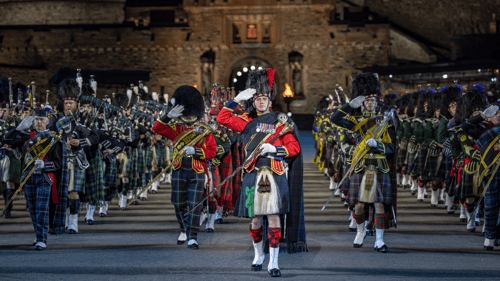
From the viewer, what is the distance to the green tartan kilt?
1112cm

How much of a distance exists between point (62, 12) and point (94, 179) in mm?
39783

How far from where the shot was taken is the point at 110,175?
35.3ft

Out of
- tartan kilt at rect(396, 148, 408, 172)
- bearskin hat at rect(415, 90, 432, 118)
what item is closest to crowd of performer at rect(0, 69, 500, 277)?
bearskin hat at rect(415, 90, 432, 118)

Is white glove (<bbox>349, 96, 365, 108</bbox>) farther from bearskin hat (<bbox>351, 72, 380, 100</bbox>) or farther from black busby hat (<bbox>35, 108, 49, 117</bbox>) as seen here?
black busby hat (<bbox>35, 108, 49, 117</bbox>)

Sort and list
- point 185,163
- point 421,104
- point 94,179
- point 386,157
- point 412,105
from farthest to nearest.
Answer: point 412,105, point 421,104, point 94,179, point 185,163, point 386,157

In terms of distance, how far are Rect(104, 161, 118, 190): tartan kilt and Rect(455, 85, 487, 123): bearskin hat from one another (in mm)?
5592

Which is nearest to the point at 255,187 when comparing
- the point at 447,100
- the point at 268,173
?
the point at 268,173

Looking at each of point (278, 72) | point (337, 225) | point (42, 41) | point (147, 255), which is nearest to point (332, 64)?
point (278, 72)

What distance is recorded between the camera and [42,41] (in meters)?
37.5

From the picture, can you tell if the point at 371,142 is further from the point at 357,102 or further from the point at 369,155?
the point at 357,102

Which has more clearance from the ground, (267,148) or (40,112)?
(40,112)

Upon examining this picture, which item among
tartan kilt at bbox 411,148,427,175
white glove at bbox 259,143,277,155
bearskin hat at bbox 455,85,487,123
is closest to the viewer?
white glove at bbox 259,143,277,155

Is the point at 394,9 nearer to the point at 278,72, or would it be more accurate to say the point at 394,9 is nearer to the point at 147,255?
the point at 278,72

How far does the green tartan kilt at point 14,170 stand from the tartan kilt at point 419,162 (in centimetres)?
728
